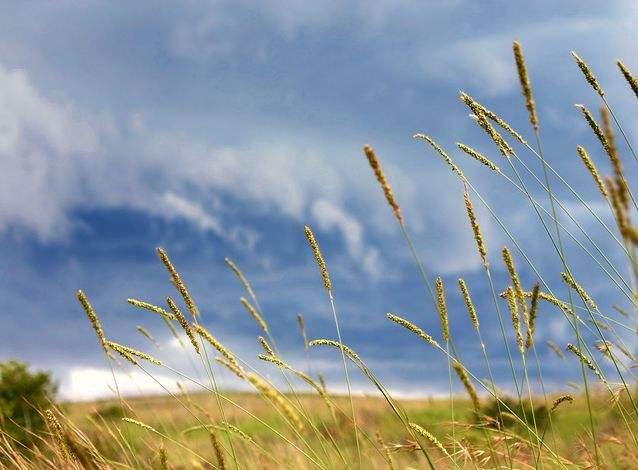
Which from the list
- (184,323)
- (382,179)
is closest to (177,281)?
(184,323)

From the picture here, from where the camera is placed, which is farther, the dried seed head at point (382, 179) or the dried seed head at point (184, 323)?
the dried seed head at point (184, 323)

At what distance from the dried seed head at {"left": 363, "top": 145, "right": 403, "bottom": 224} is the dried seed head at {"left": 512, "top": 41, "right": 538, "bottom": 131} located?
760mm

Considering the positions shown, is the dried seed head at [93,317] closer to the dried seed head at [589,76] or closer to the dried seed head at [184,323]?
the dried seed head at [184,323]

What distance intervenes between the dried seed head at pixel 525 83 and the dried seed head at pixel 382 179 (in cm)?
76

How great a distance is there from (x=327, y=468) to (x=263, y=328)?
0.83 metres

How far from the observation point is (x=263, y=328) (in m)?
3.54

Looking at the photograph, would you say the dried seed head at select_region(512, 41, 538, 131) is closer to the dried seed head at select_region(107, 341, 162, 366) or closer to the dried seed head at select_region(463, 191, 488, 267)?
the dried seed head at select_region(463, 191, 488, 267)

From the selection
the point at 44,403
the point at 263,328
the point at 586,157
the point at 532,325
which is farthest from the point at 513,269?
the point at 44,403

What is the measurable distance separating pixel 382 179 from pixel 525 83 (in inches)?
31.5

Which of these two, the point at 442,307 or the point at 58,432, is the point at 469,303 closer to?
the point at 442,307

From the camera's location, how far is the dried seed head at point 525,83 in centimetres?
246

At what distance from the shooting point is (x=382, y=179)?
2.00m

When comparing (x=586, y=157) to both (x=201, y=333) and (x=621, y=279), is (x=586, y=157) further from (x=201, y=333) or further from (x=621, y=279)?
(x=201, y=333)

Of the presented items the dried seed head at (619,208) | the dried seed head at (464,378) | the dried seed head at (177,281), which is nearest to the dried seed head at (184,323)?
the dried seed head at (177,281)
